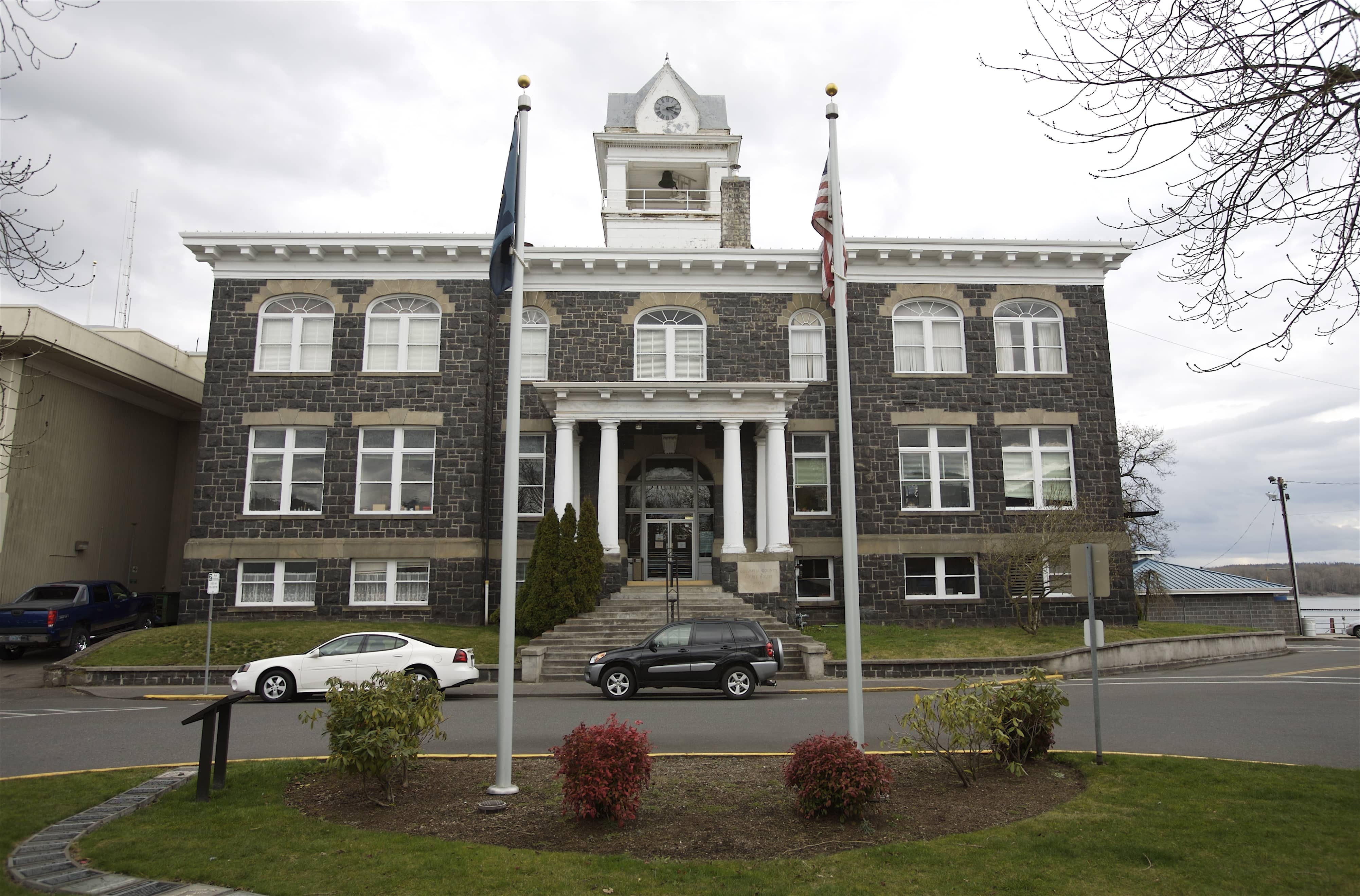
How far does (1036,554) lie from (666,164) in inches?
704

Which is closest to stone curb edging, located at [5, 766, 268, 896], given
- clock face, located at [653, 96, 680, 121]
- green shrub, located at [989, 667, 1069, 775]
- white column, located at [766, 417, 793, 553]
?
green shrub, located at [989, 667, 1069, 775]

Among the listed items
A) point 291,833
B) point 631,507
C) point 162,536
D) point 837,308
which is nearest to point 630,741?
point 291,833

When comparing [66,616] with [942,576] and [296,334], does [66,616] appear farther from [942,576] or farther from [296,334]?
[942,576]

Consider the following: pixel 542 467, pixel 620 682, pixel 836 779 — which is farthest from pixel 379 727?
pixel 542 467

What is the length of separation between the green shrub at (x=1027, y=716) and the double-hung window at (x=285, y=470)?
20.9 metres

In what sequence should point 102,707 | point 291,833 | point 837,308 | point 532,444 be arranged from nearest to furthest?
point 291,833, point 837,308, point 102,707, point 532,444

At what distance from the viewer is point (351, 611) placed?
24.3m

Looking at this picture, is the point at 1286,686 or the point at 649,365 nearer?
the point at 1286,686

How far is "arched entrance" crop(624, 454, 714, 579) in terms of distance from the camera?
26281mm

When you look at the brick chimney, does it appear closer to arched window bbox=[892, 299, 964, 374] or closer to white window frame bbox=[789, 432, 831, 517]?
arched window bbox=[892, 299, 964, 374]

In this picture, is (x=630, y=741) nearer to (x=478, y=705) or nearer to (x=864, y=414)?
(x=478, y=705)

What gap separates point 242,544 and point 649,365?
497 inches

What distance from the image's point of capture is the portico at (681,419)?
23.6 metres

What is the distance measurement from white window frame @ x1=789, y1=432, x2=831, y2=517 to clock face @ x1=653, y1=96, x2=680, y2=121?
12.9 metres
